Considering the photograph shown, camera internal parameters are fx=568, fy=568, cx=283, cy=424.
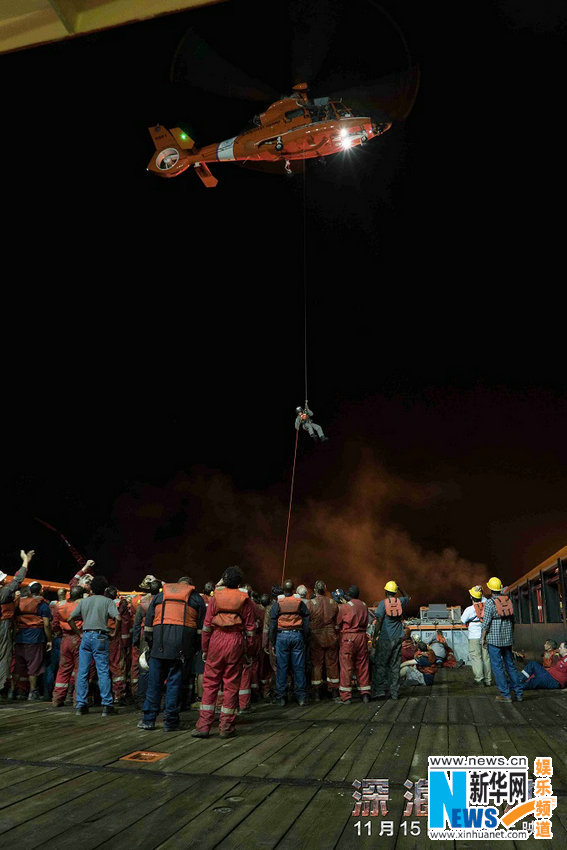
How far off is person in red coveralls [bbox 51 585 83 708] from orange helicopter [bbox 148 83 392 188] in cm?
1130

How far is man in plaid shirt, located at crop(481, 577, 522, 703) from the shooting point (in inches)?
294

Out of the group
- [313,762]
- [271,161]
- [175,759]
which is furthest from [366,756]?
[271,161]

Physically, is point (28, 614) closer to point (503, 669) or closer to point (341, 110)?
point (503, 669)

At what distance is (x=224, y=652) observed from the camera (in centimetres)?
527

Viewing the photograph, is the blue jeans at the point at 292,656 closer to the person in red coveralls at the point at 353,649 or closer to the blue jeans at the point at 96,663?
the person in red coveralls at the point at 353,649

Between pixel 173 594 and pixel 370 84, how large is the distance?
43.0 ft

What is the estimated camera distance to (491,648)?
7.58m

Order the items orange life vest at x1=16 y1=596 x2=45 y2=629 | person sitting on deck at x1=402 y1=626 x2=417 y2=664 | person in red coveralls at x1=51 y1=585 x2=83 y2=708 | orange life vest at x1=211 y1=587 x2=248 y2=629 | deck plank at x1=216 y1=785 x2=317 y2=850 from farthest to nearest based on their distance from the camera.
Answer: person sitting on deck at x1=402 y1=626 x2=417 y2=664 → orange life vest at x1=16 y1=596 x2=45 y2=629 → person in red coveralls at x1=51 y1=585 x2=83 y2=708 → orange life vest at x1=211 y1=587 x2=248 y2=629 → deck plank at x1=216 y1=785 x2=317 y2=850

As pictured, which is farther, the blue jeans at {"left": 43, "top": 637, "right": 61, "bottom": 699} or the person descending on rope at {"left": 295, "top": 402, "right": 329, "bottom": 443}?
the person descending on rope at {"left": 295, "top": 402, "right": 329, "bottom": 443}

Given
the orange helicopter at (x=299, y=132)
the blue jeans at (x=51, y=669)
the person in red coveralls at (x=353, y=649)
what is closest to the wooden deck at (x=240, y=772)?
the person in red coveralls at (x=353, y=649)

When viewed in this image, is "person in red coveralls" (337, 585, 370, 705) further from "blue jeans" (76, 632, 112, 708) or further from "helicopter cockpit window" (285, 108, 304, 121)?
"helicopter cockpit window" (285, 108, 304, 121)

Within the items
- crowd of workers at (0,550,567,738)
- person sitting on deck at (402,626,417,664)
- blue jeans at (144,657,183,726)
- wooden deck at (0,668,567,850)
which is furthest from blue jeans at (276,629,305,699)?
person sitting on deck at (402,626,417,664)

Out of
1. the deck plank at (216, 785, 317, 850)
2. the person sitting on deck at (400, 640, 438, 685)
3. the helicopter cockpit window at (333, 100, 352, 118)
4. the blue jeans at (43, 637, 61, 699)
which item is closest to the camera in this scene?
the deck plank at (216, 785, 317, 850)

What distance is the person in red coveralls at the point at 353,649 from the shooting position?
7762 millimetres
